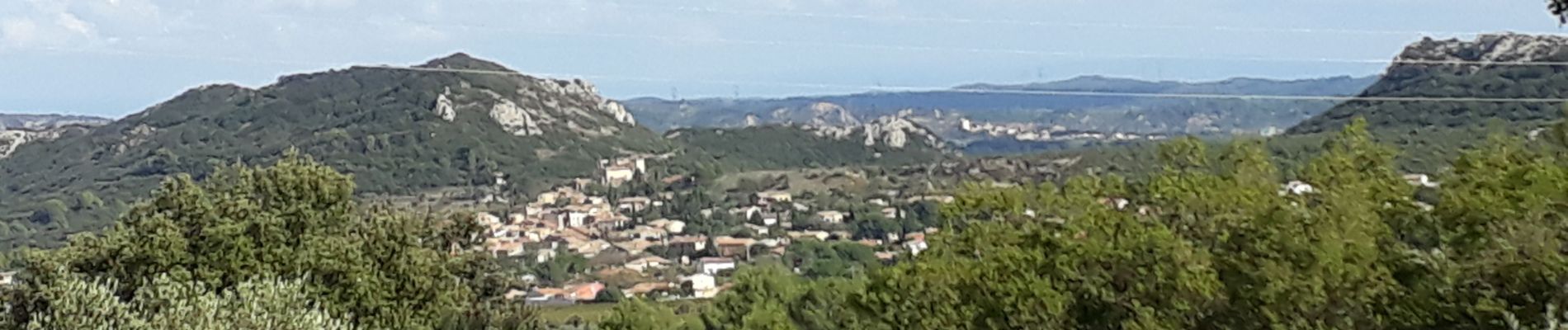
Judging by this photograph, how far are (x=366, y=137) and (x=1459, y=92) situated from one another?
227 feet

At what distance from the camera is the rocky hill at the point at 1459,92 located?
62562 millimetres

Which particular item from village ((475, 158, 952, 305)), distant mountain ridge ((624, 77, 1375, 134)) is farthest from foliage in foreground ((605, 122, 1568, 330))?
distant mountain ridge ((624, 77, 1375, 134))

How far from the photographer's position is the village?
5809 cm

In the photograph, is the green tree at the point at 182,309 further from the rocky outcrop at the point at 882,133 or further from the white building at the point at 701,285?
the rocky outcrop at the point at 882,133

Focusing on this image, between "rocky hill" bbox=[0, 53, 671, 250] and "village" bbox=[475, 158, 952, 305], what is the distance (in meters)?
9.58

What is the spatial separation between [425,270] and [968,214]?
186 inches

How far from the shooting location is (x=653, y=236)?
79.4 m

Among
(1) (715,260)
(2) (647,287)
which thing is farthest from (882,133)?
(2) (647,287)

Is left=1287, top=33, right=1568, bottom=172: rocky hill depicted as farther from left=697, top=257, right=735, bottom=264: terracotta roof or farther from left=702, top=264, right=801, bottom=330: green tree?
left=702, top=264, right=801, bottom=330: green tree

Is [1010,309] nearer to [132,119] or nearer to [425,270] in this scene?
[425,270]

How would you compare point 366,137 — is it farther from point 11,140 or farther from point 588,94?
point 11,140

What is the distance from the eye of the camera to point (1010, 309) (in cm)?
1272

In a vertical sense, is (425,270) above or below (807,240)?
above

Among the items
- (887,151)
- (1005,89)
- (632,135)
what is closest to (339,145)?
(632,135)
